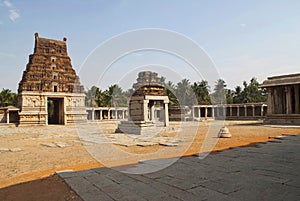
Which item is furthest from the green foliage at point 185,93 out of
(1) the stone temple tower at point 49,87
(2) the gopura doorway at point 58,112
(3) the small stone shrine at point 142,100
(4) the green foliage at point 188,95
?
(3) the small stone shrine at point 142,100

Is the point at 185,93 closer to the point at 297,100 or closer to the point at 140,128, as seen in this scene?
the point at 297,100

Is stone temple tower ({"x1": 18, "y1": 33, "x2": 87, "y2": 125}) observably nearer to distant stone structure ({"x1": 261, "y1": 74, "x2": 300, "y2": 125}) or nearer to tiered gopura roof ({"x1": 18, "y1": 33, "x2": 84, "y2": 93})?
tiered gopura roof ({"x1": 18, "y1": 33, "x2": 84, "y2": 93})

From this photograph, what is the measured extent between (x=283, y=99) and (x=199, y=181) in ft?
89.6

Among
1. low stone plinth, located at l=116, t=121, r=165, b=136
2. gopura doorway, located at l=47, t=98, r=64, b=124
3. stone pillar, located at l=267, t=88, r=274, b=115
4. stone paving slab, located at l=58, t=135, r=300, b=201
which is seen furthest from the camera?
gopura doorway, located at l=47, t=98, r=64, b=124

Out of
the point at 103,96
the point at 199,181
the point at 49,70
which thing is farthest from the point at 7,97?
the point at 199,181

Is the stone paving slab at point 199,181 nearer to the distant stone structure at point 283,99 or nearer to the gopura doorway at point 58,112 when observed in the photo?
the distant stone structure at point 283,99

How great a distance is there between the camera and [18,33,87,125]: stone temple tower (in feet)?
111

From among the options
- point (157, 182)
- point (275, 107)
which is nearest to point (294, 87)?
point (275, 107)

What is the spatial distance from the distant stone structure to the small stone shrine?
14511mm

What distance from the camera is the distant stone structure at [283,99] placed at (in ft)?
85.2

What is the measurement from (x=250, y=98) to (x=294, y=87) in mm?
28696

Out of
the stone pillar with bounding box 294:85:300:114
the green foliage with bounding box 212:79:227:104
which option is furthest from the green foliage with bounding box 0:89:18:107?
the stone pillar with bounding box 294:85:300:114

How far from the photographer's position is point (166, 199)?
4.34m

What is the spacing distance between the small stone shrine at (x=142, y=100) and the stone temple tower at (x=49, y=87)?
19429 millimetres
